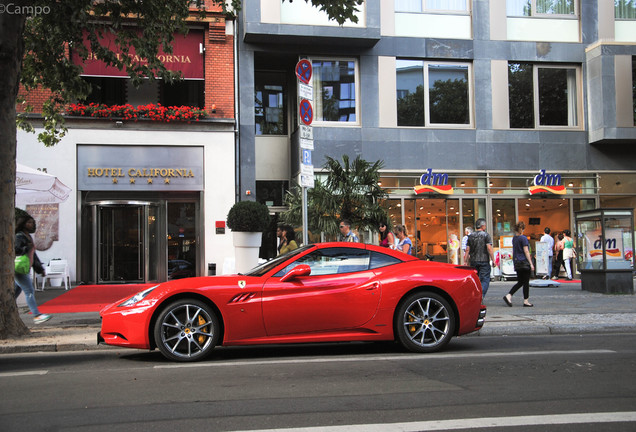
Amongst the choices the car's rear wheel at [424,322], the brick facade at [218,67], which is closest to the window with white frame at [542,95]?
the brick facade at [218,67]

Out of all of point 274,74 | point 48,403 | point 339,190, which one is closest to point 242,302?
point 48,403

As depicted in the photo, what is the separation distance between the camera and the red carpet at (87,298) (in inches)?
463

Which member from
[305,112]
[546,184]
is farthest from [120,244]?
[546,184]

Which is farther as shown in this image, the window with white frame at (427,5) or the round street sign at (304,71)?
the window with white frame at (427,5)

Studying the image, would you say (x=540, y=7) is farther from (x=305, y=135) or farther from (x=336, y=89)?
(x=305, y=135)

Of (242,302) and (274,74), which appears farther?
(274,74)

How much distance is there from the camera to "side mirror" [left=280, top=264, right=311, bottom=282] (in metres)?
6.57

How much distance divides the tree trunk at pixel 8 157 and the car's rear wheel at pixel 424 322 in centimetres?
545

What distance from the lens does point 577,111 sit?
20.0 m

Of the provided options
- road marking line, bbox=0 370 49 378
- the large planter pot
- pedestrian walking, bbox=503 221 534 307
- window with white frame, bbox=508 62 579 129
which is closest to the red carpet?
the large planter pot

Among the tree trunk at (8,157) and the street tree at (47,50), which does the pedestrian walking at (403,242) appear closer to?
the street tree at (47,50)

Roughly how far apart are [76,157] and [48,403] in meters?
13.4

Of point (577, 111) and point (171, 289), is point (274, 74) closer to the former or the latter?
point (577, 111)

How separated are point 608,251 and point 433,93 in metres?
7.96
